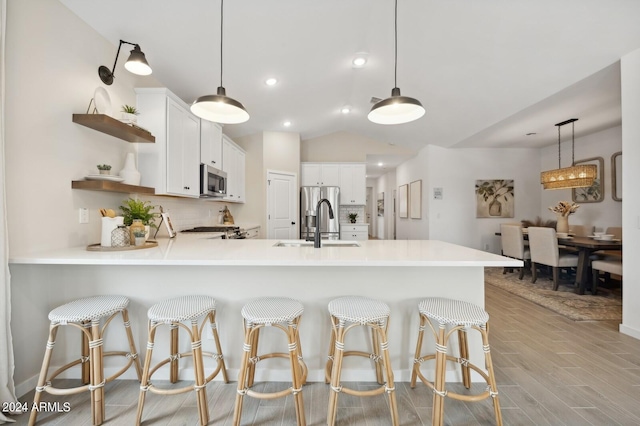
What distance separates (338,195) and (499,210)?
3421 millimetres

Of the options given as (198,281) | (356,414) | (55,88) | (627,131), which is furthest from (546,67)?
(55,88)

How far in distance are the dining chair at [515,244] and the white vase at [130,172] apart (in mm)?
5214

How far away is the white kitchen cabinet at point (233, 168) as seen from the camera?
13.7ft

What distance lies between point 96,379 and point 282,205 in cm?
422

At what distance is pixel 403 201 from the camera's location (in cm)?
779

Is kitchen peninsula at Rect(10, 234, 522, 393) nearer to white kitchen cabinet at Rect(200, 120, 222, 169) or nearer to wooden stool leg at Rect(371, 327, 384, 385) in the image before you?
wooden stool leg at Rect(371, 327, 384, 385)

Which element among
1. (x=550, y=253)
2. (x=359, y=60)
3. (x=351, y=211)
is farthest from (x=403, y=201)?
(x=359, y=60)

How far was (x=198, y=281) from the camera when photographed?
1891mm

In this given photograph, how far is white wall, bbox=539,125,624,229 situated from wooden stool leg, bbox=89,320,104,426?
6.24 meters

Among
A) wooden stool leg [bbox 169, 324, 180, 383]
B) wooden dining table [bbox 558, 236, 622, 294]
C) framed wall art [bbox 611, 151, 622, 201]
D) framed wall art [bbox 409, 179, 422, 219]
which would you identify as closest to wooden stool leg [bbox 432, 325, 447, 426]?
wooden stool leg [bbox 169, 324, 180, 383]

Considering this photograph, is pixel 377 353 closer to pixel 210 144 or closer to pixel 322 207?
pixel 210 144

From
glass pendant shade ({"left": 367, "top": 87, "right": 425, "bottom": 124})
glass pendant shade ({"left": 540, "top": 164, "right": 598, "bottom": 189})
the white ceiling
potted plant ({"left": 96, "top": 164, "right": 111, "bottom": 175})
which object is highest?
the white ceiling

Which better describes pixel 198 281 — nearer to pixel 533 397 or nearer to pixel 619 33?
pixel 533 397

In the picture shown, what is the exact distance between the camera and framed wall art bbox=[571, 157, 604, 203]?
187 inches
